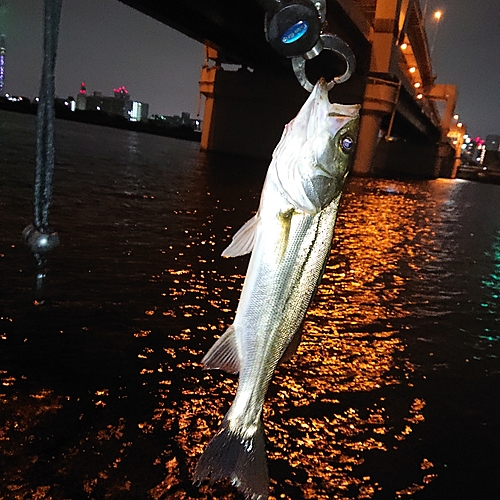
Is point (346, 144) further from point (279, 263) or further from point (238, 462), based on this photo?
point (238, 462)

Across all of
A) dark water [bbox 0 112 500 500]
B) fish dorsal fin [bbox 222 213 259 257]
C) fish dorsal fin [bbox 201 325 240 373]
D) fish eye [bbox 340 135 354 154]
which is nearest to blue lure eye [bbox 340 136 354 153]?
fish eye [bbox 340 135 354 154]

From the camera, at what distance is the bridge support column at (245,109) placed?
48.0 m

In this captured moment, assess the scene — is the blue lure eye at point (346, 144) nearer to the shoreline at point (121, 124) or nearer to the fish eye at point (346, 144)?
the fish eye at point (346, 144)

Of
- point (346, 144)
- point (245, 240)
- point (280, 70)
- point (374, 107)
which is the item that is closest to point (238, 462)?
point (245, 240)

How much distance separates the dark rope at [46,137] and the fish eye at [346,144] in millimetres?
2432

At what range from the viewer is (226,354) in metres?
3.08

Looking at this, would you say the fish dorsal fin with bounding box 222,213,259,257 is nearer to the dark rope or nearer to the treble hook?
the treble hook

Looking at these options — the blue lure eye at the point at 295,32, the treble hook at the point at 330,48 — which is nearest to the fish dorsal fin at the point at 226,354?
the treble hook at the point at 330,48

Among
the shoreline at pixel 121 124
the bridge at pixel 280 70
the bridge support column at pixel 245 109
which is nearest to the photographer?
the bridge at pixel 280 70

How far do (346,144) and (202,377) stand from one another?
3.54 meters

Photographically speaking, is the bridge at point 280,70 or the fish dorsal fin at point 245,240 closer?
the fish dorsal fin at point 245,240

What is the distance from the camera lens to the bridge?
3281 cm

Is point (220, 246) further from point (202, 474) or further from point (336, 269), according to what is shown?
point (202, 474)

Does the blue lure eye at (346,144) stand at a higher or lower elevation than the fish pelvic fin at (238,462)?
higher
